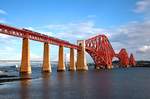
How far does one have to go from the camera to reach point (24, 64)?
113938 millimetres

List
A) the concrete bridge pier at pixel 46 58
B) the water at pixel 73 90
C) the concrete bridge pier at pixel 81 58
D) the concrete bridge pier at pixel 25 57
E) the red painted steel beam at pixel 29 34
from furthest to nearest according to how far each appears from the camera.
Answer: the concrete bridge pier at pixel 81 58
the concrete bridge pier at pixel 46 58
the concrete bridge pier at pixel 25 57
the red painted steel beam at pixel 29 34
the water at pixel 73 90

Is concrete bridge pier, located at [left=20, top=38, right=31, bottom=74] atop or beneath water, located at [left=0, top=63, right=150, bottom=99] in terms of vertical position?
atop

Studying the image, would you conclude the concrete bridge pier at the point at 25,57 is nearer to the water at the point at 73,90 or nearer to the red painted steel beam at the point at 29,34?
the red painted steel beam at the point at 29,34

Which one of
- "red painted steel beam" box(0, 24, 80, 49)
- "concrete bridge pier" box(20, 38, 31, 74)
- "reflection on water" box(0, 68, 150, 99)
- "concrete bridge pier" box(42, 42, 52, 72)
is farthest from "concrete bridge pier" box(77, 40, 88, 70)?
"reflection on water" box(0, 68, 150, 99)

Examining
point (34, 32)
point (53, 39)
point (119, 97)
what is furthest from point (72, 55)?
point (119, 97)

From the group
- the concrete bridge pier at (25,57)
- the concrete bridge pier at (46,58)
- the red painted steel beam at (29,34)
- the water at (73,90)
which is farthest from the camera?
the concrete bridge pier at (46,58)

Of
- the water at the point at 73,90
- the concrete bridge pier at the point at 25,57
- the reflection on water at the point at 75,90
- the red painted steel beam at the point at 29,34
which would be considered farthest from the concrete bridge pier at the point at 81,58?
the reflection on water at the point at 75,90

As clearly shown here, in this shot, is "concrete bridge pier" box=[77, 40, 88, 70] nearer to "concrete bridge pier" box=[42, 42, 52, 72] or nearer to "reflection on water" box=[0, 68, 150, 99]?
"concrete bridge pier" box=[42, 42, 52, 72]

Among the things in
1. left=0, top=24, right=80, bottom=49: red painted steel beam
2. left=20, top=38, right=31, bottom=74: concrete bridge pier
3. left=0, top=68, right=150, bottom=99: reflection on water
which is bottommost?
left=0, top=68, right=150, bottom=99: reflection on water

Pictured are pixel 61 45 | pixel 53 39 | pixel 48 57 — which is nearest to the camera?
pixel 48 57

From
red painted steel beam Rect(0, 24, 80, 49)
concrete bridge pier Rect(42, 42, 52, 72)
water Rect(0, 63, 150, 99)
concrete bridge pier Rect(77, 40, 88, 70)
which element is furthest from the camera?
concrete bridge pier Rect(77, 40, 88, 70)

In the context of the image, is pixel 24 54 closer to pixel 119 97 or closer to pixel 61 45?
pixel 61 45

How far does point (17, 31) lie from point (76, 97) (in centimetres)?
7048

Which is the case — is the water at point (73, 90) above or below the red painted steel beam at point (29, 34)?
below
